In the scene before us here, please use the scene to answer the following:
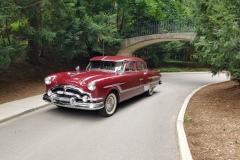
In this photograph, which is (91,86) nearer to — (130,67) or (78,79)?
(78,79)

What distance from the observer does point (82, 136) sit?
4664mm

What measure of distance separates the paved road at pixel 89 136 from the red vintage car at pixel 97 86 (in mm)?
445

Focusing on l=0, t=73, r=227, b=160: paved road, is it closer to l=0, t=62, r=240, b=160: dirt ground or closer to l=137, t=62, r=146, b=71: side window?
l=0, t=62, r=240, b=160: dirt ground

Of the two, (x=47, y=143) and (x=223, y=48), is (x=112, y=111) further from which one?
(x=223, y=48)

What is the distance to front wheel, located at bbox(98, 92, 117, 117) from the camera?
6.05 metres

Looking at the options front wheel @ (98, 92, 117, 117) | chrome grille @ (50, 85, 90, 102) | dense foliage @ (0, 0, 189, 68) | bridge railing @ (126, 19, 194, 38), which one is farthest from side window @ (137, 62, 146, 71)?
bridge railing @ (126, 19, 194, 38)

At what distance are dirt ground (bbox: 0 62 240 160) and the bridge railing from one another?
10450 millimetres

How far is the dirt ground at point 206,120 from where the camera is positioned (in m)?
3.96

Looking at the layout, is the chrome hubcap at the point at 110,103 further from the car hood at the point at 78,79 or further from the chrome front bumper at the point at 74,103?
the car hood at the point at 78,79

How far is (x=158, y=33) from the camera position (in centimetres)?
1906

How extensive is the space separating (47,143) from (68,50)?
8527mm

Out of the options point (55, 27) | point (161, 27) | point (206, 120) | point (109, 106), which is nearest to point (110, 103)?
point (109, 106)

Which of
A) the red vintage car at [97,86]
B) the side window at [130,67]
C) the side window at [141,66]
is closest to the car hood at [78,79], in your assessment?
the red vintage car at [97,86]

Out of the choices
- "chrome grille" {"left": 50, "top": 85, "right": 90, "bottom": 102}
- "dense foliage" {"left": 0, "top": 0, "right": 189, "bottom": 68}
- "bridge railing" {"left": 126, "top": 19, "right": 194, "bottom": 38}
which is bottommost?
"chrome grille" {"left": 50, "top": 85, "right": 90, "bottom": 102}
